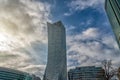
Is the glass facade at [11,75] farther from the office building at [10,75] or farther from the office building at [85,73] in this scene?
the office building at [85,73]

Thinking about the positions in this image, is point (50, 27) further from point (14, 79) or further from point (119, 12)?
point (119, 12)

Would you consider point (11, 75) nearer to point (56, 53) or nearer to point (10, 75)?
point (10, 75)

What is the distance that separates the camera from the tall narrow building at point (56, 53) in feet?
385

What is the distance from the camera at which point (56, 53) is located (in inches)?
4973

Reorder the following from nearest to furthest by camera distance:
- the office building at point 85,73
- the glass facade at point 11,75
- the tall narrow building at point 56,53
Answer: the tall narrow building at point 56,53
the glass facade at point 11,75
the office building at point 85,73

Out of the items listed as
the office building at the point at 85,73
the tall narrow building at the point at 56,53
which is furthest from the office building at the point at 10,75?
the office building at the point at 85,73

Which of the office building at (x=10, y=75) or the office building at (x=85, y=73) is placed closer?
the office building at (x=10, y=75)

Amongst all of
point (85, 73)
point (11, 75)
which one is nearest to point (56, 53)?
point (11, 75)

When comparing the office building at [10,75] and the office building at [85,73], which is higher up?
the office building at [85,73]

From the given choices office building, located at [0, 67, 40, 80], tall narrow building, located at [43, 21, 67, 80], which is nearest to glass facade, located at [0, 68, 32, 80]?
office building, located at [0, 67, 40, 80]

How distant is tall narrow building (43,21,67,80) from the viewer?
385 ft

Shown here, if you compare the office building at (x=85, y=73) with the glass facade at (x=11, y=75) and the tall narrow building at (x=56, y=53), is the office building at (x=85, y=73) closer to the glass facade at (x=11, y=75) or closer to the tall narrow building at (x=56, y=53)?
the glass facade at (x=11, y=75)

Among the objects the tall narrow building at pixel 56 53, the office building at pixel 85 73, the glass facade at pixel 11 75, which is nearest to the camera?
the tall narrow building at pixel 56 53

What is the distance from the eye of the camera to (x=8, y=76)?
13688 centimetres
